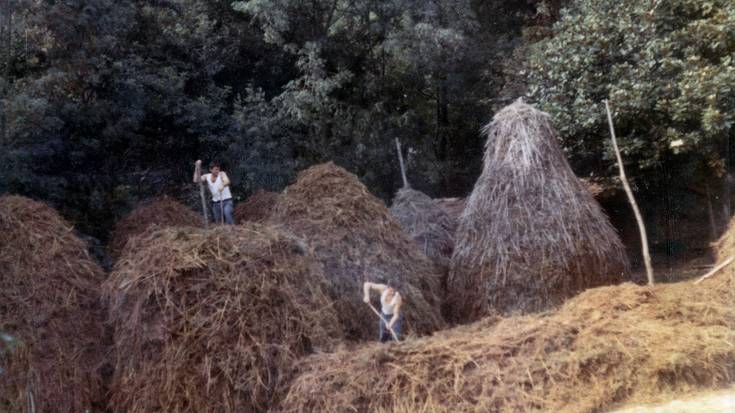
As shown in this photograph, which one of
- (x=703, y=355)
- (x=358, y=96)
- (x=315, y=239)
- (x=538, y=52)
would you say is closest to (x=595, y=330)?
(x=703, y=355)

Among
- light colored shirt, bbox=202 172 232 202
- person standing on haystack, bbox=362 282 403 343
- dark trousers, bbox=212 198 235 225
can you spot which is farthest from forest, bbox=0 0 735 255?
person standing on haystack, bbox=362 282 403 343

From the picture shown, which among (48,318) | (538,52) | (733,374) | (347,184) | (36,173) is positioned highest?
(538,52)

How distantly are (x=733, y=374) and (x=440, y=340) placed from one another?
121 inches

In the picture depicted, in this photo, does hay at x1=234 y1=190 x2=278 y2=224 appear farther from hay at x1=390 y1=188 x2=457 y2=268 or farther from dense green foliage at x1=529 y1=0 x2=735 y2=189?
dense green foliage at x1=529 y1=0 x2=735 y2=189

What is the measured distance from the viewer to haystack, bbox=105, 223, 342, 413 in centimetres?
909

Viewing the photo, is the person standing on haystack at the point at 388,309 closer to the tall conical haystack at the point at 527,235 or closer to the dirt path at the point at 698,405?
the tall conical haystack at the point at 527,235

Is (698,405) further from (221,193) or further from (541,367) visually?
(221,193)

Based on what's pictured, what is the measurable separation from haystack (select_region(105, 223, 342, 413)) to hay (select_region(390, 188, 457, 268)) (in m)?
5.39

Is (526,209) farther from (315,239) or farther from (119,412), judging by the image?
(119,412)

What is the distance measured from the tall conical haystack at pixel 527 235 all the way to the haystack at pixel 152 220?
4878mm

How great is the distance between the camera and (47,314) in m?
9.79

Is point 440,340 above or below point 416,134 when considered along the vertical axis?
below

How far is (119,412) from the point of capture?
933cm

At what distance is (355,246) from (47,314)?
14.3 ft
